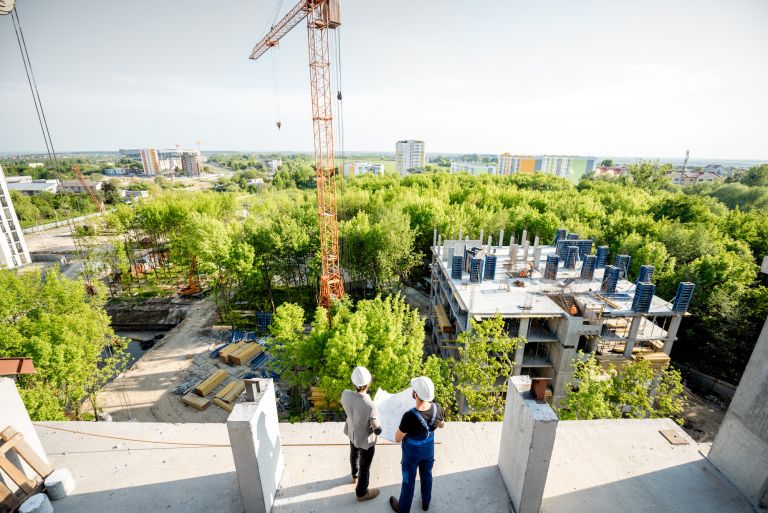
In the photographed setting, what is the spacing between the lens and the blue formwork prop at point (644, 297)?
16.1m

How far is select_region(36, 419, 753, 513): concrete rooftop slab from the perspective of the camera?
4656 mm

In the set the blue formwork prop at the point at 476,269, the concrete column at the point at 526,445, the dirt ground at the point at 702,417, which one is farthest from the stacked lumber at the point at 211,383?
the dirt ground at the point at 702,417

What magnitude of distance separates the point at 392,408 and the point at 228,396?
55.1 ft

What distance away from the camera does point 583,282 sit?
66.4ft

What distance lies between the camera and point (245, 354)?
21578mm

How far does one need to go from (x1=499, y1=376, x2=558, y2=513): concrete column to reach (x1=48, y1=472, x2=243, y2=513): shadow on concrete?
3.66 m

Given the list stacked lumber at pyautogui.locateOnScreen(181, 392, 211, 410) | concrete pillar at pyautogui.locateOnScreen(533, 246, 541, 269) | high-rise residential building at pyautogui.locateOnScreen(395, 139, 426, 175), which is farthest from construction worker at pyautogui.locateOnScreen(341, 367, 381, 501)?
high-rise residential building at pyautogui.locateOnScreen(395, 139, 426, 175)

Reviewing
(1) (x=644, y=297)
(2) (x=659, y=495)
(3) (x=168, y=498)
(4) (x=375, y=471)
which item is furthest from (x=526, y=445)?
(1) (x=644, y=297)

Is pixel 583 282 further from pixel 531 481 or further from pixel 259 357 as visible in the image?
pixel 259 357

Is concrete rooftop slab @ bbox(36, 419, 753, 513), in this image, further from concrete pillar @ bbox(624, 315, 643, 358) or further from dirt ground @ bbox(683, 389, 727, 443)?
dirt ground @ bbox(683, 389, 727, 443)

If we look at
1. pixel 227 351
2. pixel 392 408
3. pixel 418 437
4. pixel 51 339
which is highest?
pixel 418 437

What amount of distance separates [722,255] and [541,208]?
17.6 m

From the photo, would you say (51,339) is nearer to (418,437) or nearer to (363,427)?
(363,427)

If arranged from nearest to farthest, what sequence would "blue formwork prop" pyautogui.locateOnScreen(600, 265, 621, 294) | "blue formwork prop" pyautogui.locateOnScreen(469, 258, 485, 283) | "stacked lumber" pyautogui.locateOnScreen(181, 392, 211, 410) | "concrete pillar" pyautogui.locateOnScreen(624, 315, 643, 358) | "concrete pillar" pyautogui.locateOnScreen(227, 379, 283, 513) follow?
"concrete pillar" pyautogui.locateOnScreen(227, 379, 283, 513) → "concrete pillar" pyautogui.locateOnScreen(624, 315, 643, 358) → "stacked lumber" pyautogui.locateOnScreen(181, 392, 211, 410) → "blue formwork prop" pyautogui.locateOnScreen(600, 265, 621, 294) → "blue formwork prop" pyautogui.locateOnScreen(469, 258, 485, 283)
